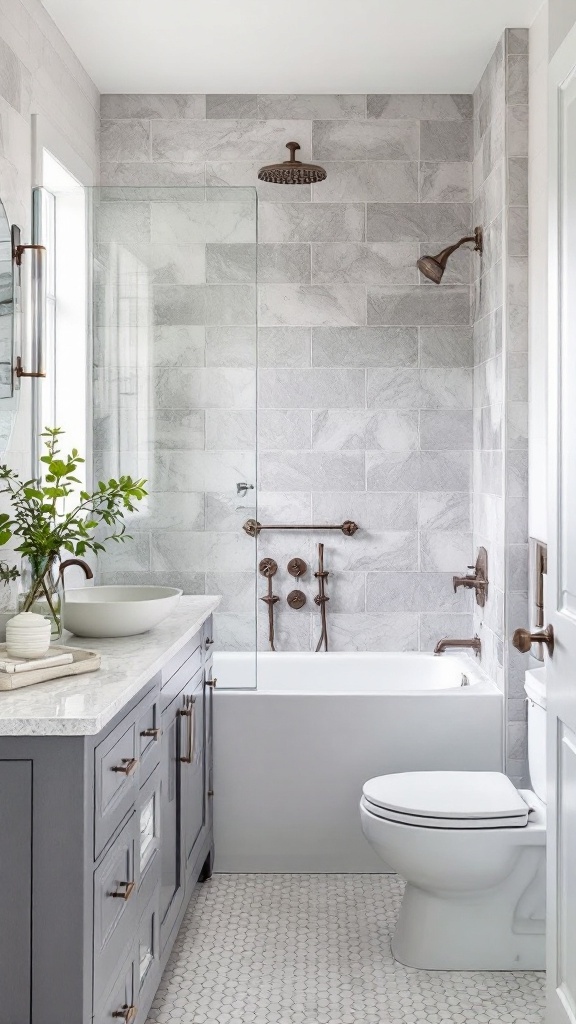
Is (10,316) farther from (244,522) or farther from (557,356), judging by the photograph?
(557,356)

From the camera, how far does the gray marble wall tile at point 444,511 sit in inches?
154

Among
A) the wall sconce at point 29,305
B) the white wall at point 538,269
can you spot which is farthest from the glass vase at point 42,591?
the white wall at point 538,269

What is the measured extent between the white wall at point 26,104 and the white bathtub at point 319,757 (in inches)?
46.9

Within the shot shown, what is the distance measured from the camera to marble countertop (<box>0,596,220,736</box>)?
159cm

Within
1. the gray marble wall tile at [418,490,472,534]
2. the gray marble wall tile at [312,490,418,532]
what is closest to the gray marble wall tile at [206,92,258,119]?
the gray marble wall tile at [312,490,418,532]

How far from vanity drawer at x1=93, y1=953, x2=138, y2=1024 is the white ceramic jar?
0.66 m

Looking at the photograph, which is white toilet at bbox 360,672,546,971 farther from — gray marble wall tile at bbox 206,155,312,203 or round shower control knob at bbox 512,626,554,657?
gray marble wall tile at bbox 206,155,312,203

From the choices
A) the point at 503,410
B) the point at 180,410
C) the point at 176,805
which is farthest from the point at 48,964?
the point at 503,410

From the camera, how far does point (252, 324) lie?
300cm

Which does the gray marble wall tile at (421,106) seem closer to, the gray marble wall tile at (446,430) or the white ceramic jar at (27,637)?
the gray marble wall tile at (446,430)

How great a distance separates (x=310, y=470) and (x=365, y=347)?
55 centimetres

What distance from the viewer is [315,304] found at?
389cm

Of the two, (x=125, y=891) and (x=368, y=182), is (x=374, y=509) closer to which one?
(x=368, y=182)

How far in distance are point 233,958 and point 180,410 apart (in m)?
1.63
